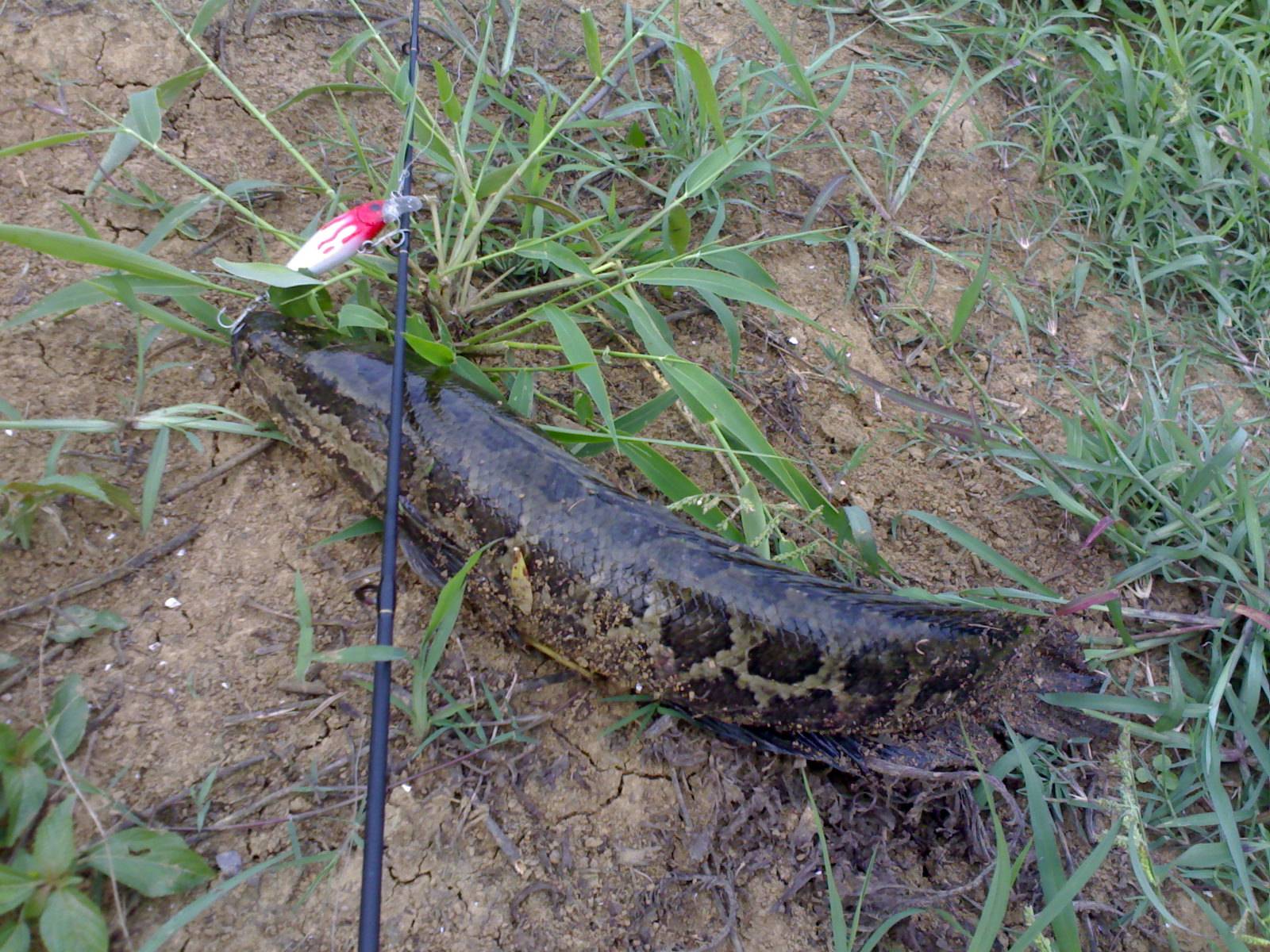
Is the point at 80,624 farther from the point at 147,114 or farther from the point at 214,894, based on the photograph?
the point at 147,114

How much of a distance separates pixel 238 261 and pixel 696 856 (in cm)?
271

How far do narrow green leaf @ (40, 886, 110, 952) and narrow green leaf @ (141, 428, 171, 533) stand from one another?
109cm

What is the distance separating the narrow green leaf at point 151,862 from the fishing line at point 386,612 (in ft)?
1.43

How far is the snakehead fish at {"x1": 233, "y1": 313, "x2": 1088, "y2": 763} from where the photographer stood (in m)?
2.65

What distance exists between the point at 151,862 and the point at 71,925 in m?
0.20

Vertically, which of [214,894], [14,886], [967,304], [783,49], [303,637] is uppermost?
[783,49]

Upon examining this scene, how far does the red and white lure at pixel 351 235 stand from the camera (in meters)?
2.85

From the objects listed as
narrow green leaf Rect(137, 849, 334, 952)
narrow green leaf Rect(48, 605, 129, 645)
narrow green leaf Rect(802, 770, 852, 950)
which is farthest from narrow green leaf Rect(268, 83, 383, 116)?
narrow green leaf Rect(802, 770, 852, 950)

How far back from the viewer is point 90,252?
2.55 m

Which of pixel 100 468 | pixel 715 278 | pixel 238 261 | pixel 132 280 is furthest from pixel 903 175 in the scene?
pixel 100 468

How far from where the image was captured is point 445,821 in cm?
245

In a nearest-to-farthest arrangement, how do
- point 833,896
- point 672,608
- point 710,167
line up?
point 833,896 < point 672,608 < point 710,167

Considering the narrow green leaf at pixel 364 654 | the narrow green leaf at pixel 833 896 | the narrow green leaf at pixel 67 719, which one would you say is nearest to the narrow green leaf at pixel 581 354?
the narrow green leaf at pixel 364 654

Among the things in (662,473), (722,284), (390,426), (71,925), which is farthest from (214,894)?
(722,284)
